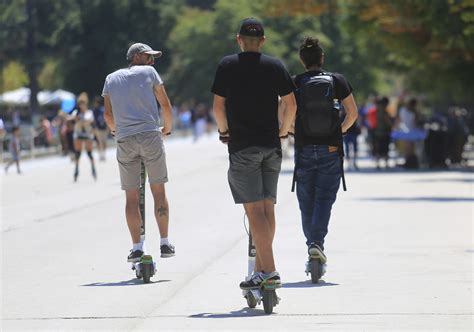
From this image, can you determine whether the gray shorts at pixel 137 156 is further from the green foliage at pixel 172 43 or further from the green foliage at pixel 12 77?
the green foliage at pixel 12 77

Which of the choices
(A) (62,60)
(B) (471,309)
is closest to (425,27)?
(B) (471,309)

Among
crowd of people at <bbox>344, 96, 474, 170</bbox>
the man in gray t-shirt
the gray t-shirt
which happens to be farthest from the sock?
crowd of people at <bbox>344, 96, 474, 170</bbox>

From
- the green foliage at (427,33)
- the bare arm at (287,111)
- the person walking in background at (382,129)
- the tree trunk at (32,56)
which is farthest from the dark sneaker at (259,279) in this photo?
the tree trunk at (32,56)

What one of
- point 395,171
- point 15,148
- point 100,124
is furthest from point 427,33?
point 15,148

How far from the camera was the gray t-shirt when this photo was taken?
1086 cm

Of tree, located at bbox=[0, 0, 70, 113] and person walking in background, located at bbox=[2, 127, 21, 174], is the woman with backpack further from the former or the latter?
tree, located at bbox=[0, 0, 70, 113]

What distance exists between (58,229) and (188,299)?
654 centimetres

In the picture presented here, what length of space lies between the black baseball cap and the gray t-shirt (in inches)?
76.4

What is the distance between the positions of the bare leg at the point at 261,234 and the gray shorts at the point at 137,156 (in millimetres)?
1992

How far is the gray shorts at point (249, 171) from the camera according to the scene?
9.05 metres

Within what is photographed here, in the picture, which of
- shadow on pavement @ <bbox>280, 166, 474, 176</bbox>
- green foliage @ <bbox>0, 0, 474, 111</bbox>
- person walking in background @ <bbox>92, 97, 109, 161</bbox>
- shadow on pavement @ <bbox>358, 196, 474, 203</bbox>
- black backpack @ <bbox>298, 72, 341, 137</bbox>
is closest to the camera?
black backpack @ <bbox>298, 72, 341, 137</bbox>

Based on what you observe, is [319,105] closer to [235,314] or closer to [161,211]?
[161,211]

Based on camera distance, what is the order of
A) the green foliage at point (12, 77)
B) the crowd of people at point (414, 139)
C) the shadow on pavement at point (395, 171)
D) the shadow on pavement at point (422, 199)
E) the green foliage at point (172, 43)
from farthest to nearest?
1. the green foliage at point (12, 77)
2. the green foliage at point (172, 43)
3. the crowd of people at point (414, 139)
4. the shadow on pavement at point (395, 171)
5. the shadow on pavement at point (422, 199)

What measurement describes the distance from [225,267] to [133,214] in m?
1.16
